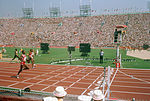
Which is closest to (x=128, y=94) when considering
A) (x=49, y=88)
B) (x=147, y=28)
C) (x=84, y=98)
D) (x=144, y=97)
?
(x=144, y=97)

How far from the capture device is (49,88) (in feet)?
27.8

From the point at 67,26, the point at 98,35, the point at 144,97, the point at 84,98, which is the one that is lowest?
the point at 144,97

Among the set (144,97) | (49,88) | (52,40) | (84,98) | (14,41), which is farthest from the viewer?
(14,41)

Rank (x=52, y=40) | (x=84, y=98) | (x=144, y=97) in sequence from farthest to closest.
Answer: (x=52, y=40), (x=144, y=97), (x=84, y=98)

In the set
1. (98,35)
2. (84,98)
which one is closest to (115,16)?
(98,35)

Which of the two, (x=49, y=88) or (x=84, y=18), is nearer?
(x=49, y=88)

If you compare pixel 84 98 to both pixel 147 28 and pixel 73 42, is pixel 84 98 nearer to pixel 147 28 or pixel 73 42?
pixel 73 42

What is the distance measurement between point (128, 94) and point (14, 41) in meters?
51.6

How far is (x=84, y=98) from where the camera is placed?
2.44 m

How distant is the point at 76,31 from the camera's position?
172 feet

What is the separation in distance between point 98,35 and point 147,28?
45.7ft

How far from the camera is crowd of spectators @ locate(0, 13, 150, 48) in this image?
45.2m

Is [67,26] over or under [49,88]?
over

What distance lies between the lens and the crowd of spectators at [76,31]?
45188 mm
